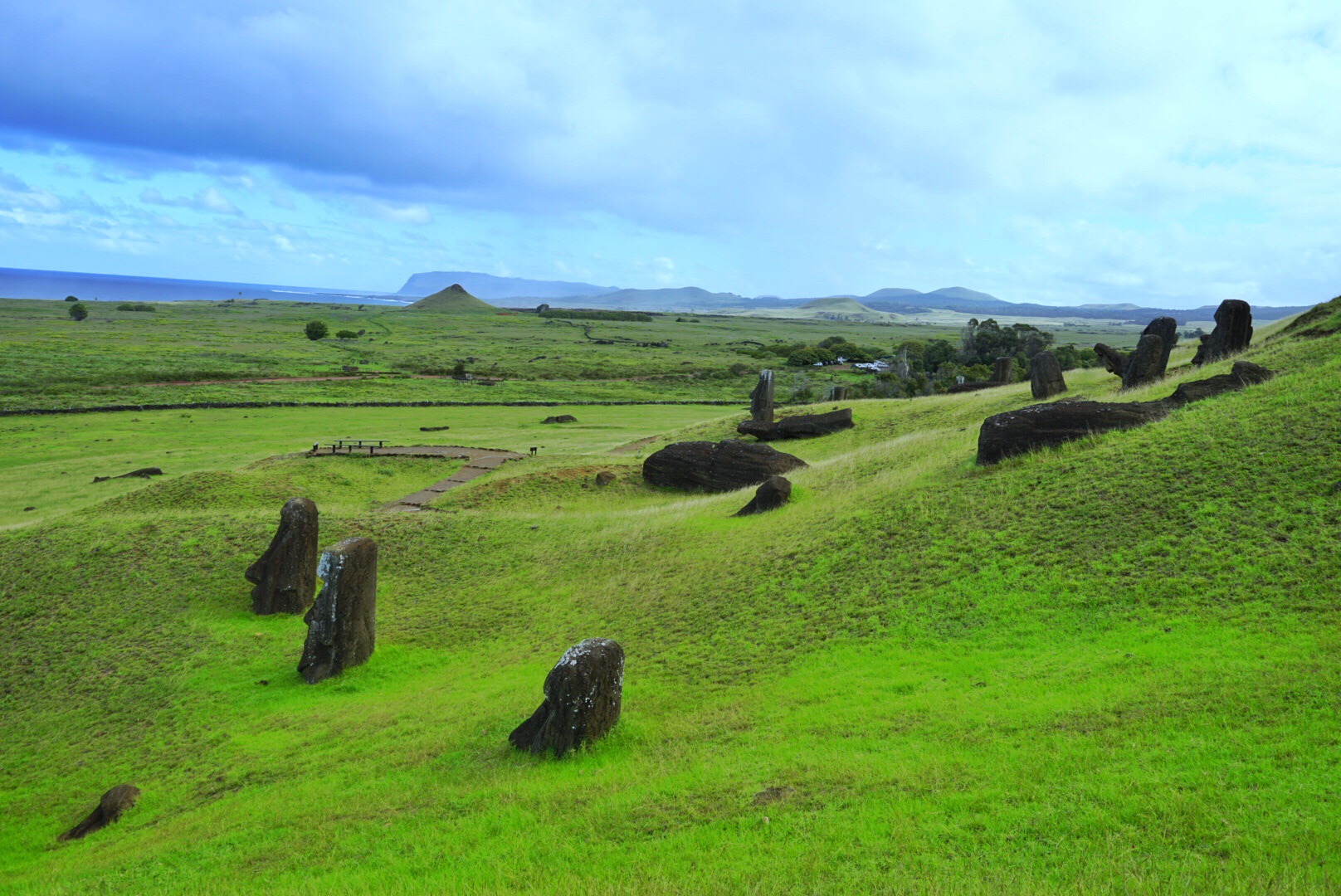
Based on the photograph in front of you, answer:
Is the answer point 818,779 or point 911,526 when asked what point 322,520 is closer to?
point 911,526

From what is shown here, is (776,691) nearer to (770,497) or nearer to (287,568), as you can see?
(770,497)

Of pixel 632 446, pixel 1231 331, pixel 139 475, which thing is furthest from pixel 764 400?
pixel 139 475

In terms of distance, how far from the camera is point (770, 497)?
23.5 m

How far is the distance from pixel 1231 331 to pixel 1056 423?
16.5m

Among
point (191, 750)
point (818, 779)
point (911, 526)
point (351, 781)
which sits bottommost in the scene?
point (191, 750)

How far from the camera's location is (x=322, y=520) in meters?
24.8

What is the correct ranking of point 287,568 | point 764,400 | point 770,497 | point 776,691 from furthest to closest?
point 764,400, point 770,497, point 287,568, point 776,691

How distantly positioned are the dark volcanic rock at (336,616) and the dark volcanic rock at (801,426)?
86.3 ft

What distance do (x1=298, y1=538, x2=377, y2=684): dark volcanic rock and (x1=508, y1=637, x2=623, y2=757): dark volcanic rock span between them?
6.56 meters

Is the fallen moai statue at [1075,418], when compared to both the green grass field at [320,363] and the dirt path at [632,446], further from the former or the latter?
the green grass field at [320,363]

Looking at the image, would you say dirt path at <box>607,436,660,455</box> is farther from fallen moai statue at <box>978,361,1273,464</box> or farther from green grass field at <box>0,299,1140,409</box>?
green grass field at <box>0,299,1140,409</box>

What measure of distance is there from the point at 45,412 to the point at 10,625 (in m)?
41.7

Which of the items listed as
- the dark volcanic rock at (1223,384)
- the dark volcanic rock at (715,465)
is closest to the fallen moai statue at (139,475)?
the dark volcanic rock at (715,465)

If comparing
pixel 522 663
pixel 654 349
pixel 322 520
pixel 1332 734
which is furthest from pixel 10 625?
pixel 654 349
